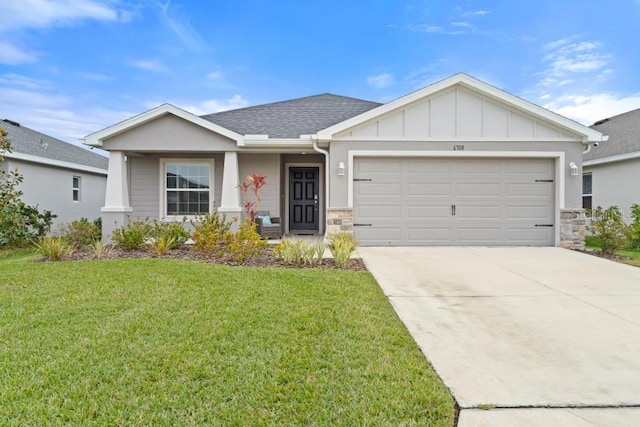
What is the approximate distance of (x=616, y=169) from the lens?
12672 millimetres

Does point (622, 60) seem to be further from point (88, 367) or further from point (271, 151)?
point (88, 367)

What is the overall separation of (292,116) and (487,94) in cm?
612

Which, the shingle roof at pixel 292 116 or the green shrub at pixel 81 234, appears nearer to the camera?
the green shrub at pixel 81 234

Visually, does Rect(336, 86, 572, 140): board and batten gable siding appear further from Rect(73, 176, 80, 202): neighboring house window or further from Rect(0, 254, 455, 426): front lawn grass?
Rect(73, 176, 80, 202): neighboring house window

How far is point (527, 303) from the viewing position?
5.00 m

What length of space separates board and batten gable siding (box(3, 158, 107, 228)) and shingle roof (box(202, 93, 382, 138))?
20.7ft

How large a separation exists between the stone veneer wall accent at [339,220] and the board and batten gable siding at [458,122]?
1.89 m

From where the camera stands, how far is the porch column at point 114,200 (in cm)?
1037

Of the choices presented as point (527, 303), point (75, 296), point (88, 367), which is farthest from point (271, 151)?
point (88, 367)

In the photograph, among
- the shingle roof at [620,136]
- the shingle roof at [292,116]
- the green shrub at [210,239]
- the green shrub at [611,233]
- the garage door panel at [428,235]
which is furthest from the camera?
the shingle roof at [620,136]

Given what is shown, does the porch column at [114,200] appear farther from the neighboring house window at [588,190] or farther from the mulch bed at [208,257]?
the neighboring house window at [588,190]

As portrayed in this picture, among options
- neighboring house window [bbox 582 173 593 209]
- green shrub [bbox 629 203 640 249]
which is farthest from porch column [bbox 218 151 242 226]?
neighboring house window [bbox 582 173 593 209]

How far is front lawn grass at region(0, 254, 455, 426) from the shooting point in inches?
95.2

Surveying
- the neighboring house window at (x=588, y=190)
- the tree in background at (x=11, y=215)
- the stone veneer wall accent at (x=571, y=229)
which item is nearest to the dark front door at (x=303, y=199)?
the stone veneer wall accent at (x=571, y=229)
